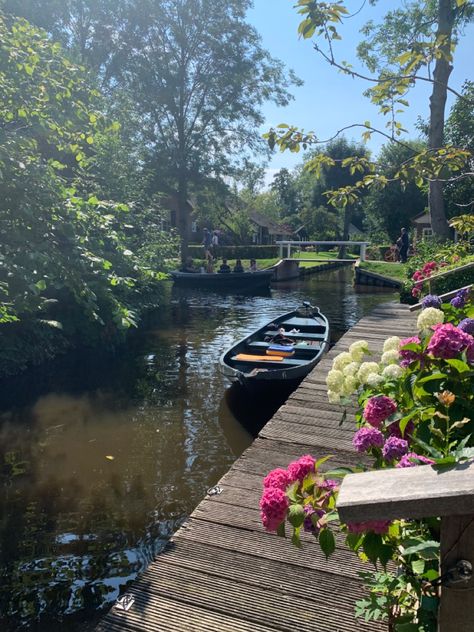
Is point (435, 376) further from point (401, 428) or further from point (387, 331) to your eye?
point (387, 331)

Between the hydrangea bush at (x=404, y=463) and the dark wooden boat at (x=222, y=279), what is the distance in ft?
74.3

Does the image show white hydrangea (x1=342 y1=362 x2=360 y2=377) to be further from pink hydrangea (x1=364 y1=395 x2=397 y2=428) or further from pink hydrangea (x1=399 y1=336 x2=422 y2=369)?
pink hydrangea (x1=364 y1=395 x2=397 y2=428)

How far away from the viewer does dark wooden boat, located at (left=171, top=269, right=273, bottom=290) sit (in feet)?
80.9

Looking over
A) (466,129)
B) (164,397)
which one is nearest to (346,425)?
(164,397)

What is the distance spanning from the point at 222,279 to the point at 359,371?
22.6 metres

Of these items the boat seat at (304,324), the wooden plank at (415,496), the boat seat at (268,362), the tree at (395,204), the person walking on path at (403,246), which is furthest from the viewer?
the tree at (395,204)

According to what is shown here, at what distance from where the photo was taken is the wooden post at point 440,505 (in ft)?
3.73

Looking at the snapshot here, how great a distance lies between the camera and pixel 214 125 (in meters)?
32.4

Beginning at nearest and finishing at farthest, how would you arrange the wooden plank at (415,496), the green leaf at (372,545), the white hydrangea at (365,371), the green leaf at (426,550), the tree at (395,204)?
the wooden plank at (415,496)
the green leaf at (426,550)
the green leaf at (372,545)
the white hydrangea at (365,371)
the tree at (395,204)

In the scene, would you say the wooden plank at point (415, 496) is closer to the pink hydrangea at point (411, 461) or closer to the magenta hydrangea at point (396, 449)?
the pink hydrangea at point (411, 461)

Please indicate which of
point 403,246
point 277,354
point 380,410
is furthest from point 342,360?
point 403,246

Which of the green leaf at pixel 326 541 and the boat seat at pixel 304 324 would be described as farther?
the boat seat at pixel 304 324

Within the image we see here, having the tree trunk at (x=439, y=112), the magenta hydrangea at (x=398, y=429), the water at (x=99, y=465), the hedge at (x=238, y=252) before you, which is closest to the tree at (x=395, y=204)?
the hedge at (x=238, y=252)

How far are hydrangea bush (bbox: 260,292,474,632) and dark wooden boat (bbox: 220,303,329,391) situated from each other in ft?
18.1
